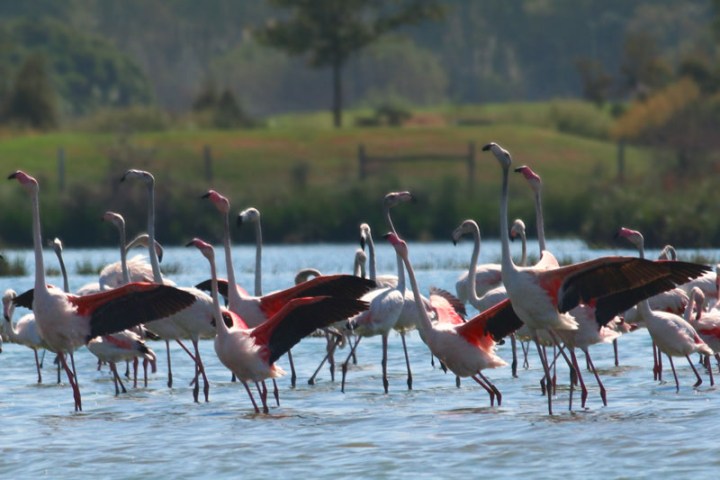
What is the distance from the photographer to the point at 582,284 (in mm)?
9797

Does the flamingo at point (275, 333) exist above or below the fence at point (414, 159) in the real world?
below

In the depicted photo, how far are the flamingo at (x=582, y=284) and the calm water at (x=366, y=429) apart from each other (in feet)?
2.35

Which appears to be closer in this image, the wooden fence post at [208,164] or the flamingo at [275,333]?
the flamingo at [275,333]

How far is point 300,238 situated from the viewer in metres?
29.6

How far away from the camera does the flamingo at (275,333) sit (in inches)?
404

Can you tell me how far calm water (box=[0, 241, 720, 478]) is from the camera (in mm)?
8773

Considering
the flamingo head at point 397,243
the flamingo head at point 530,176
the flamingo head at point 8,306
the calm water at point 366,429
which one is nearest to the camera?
the calm water at point 366,429

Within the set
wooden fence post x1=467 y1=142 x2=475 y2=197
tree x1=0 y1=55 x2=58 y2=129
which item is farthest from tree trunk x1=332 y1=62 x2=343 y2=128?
wooden fence post x1=467 y1=142 x2=475 y2=197

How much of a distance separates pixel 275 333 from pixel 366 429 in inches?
37.2

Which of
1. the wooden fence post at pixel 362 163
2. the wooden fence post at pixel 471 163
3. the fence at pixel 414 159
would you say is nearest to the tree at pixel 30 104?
the fence at pixel 414 159

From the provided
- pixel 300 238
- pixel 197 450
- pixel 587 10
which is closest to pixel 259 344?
pixel 197 450

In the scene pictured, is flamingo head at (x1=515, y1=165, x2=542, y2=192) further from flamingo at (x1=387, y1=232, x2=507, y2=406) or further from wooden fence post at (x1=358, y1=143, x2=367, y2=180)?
wooden fence post at (x1=358, y1=143, x2=367, y2=180)

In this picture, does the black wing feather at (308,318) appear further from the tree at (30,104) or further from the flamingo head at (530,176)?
the tree at (30,104)

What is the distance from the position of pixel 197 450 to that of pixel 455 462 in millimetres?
1648
